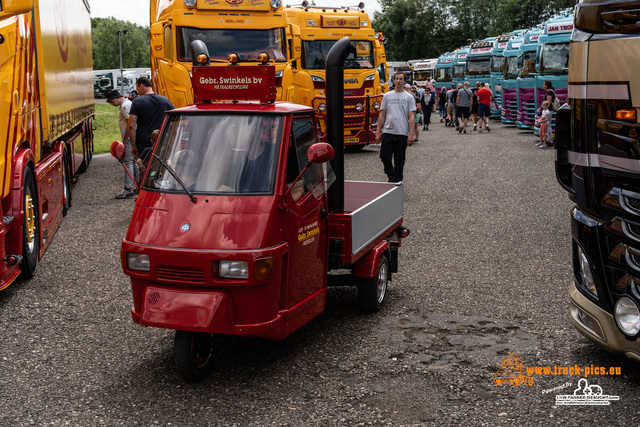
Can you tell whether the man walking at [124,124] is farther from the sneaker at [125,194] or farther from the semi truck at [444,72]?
the semi truck at [444,72]

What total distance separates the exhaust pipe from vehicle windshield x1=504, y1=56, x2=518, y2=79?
23452 mm

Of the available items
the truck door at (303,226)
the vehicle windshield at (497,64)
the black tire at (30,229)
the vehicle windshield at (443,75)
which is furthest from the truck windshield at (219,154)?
the vehicle windshield at (443,75)

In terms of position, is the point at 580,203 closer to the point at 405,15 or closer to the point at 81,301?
the point at 81,301

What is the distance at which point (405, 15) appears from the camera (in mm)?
88312

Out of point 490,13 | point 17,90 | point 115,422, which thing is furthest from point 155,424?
point 490,13

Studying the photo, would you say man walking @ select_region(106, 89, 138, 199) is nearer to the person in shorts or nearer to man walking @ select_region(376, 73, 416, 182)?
man walking @ select_region(376, 73, 416, 182)

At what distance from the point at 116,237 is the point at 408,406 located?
6.17 meters

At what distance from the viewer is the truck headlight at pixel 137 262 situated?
4922 millimetres

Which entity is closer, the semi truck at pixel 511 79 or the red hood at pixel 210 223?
the red hood at pixel 210 223

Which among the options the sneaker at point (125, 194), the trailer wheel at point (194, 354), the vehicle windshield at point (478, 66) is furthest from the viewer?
the vehicle windshield at point (478, 66)

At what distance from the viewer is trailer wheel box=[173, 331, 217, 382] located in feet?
16.0

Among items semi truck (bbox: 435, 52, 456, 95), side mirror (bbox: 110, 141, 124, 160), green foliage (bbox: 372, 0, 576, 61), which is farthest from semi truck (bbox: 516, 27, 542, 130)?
green foliage (bbox: 372, 0, 576, 61)

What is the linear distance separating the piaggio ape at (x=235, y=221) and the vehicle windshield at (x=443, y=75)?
127 feet

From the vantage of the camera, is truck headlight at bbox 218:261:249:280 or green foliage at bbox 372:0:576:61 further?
green foliage at bbox 372:0:576:61
